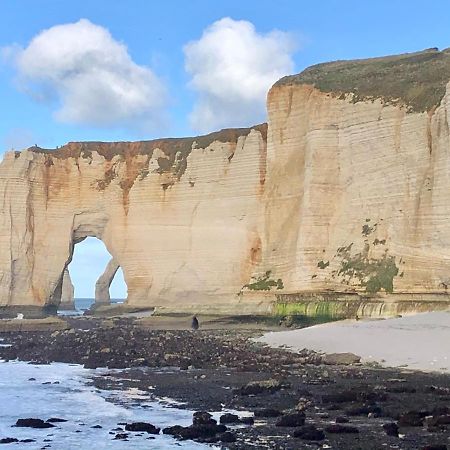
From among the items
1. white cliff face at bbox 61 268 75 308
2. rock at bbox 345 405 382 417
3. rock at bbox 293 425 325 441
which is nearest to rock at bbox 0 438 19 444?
rock at bbox 293 425 325 441

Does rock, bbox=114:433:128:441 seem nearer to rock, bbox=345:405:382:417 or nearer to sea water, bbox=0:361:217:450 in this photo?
sea water, bbox=0:361:217:450

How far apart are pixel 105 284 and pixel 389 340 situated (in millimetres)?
57127

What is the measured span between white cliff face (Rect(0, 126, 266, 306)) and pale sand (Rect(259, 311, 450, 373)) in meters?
19.5

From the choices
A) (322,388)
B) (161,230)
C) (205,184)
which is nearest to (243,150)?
(205,184)

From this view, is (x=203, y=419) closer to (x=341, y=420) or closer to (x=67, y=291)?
(x=341, y=420)

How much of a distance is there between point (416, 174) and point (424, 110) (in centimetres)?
264

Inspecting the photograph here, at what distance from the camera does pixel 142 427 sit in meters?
10.2

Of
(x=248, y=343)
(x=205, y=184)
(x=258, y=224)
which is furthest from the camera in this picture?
(x=205, y=184)

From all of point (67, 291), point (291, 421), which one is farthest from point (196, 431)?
point (67, 291)

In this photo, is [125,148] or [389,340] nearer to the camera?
[389,340]

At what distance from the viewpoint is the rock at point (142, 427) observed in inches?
394

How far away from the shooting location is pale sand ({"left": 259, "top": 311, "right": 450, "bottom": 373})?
16516mm

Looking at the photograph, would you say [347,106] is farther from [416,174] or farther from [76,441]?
[76,441]

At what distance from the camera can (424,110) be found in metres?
29.9
